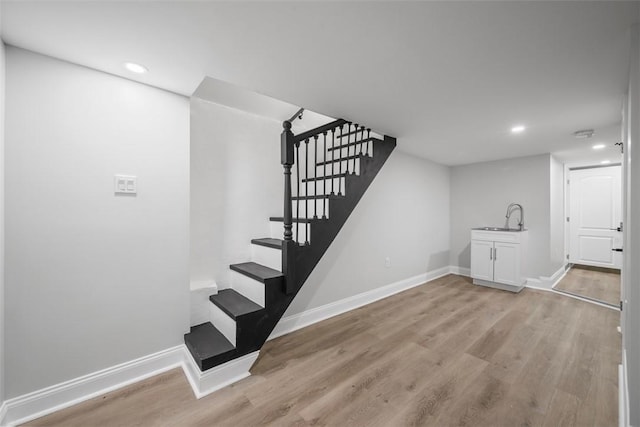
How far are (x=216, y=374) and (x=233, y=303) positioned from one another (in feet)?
1.61

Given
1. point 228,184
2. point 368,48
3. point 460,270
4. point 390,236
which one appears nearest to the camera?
point 368,48

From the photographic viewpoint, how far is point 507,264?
378 centimetres

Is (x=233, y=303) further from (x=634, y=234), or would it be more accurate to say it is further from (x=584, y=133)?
(x=584, y=133)

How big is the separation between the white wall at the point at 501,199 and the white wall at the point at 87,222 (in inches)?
184

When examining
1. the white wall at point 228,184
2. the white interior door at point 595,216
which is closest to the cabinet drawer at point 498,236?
the white interior door at point 595,216

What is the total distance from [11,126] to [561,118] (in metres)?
4.22

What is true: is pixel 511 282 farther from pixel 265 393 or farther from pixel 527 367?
pixel 265 393

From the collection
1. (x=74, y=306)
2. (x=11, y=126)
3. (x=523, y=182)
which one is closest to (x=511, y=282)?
(x=523, y=182)

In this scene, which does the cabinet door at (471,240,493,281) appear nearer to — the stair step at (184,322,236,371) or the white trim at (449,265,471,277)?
the white trim at (449,265,471,277)

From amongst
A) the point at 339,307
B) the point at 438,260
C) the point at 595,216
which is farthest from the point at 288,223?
the point at 595,216

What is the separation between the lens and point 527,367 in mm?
1966

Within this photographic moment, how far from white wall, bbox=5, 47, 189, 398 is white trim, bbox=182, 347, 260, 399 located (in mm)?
282

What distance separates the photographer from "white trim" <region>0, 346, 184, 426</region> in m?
1.43

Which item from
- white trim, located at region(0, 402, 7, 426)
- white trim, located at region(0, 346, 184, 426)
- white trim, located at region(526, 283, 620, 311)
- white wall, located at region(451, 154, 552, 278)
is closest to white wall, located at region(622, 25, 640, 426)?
white trim, located at region(526, 283, 620, 311)
